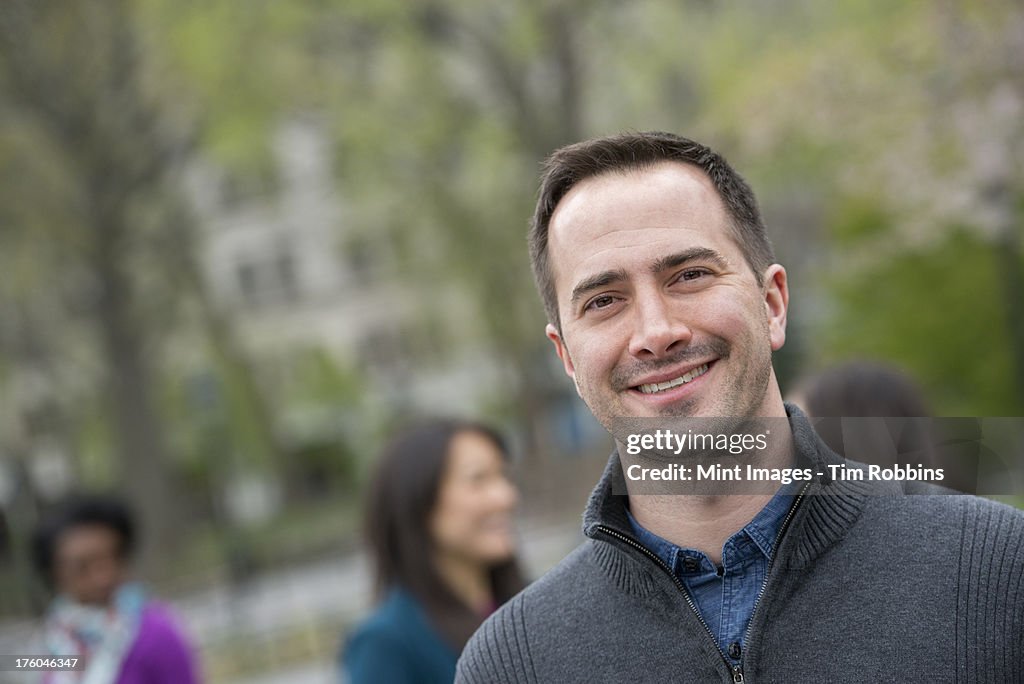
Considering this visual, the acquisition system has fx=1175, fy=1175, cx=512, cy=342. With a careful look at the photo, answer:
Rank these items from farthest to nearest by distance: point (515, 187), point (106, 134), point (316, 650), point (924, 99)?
1. point (515, 187)
2. point (106, 134)
3. point (316, 650)
4. point (924, 99)

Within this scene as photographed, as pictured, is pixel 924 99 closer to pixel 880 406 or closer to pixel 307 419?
pixel 880 406

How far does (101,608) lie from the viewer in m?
5.06

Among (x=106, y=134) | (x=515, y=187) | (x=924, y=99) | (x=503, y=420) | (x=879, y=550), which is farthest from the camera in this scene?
(x=503, y=420)

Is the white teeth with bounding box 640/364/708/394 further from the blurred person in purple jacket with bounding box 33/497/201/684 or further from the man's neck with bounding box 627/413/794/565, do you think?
the blurred person in purple jacket with bounding box 33/497/201/684

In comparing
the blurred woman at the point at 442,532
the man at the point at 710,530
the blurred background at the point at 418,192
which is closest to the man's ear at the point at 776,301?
the man at the point at 710,530

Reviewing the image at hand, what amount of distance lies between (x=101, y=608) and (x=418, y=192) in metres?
19.3

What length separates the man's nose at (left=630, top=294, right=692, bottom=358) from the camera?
2139 mm

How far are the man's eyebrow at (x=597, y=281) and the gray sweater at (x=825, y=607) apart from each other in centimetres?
38

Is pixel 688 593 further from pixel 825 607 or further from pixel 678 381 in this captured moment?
pixel 678 381

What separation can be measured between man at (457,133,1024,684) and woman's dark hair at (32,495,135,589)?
355 cm

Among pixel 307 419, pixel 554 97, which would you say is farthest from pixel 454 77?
pixel 307 419

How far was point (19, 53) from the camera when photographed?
17.4 metres

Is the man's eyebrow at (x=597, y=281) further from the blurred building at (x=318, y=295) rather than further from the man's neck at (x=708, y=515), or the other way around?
the blurred building at (x=318, y=295)

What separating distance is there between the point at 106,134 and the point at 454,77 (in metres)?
6.13
